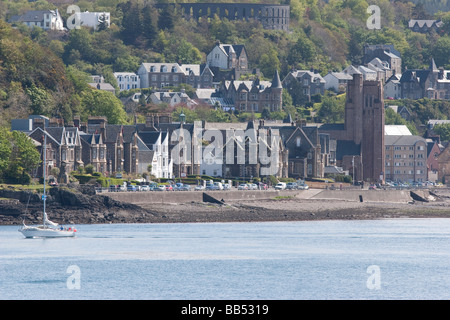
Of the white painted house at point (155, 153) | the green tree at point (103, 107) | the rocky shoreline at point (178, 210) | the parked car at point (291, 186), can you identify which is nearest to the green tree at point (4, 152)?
the rocky shoreline at point (178, 210)

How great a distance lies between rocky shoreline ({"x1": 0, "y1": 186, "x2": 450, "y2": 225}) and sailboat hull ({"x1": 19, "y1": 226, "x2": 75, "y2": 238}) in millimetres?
8919

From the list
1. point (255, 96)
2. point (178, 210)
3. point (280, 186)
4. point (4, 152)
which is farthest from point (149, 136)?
point (255, 96)

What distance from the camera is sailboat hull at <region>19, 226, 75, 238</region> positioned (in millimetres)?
89938

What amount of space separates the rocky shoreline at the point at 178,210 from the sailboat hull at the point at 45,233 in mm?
8919

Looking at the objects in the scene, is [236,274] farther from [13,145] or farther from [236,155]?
[236,155]

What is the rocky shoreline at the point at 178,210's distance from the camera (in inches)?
3974

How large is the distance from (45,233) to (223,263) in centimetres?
1740

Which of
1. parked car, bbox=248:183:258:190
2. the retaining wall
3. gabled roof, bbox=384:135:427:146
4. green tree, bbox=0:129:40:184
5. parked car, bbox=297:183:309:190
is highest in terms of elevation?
green tree, bbox=0:129:40:184

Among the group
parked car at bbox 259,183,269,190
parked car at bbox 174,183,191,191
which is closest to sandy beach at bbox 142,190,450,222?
parked car at bbox 174,183,191,191

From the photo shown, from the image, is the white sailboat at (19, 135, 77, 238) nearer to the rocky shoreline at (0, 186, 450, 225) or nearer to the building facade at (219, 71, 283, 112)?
the rocky shoreline at (0, 186, 450, 225)

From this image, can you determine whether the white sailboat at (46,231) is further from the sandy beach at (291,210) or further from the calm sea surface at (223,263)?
the sandy beach at (291,210)

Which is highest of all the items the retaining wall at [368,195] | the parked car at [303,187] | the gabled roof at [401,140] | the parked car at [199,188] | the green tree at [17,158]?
the green tree at [17,158]

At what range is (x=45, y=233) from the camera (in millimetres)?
90688

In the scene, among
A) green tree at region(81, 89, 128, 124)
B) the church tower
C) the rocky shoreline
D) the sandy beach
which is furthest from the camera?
the church tower
